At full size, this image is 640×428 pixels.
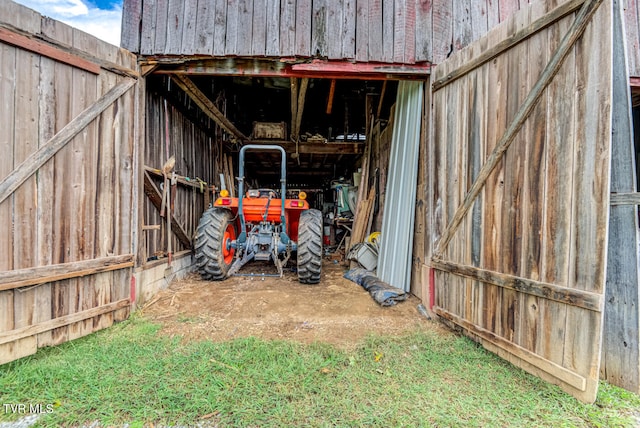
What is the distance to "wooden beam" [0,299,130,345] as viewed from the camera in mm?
1943

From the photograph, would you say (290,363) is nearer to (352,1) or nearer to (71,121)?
(71,121)

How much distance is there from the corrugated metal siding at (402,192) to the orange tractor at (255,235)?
952 mm

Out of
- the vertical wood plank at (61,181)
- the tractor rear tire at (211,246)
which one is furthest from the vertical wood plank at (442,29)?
the vertical wood plank at (61,181)

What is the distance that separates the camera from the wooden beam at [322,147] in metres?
6.31

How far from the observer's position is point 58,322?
2.21 metres

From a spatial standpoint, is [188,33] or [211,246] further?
[211,246]

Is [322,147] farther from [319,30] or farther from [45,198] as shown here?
[45,198]

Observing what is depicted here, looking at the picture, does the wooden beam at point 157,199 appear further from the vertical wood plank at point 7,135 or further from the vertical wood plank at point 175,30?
the vertical wood plank at point 175,30

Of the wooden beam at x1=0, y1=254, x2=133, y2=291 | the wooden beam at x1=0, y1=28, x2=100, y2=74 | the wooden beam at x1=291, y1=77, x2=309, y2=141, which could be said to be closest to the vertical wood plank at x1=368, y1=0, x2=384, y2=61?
the wooden beam at x1=291, y1=77, x2=309, y2=141

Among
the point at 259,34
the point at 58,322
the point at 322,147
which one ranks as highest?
the point at 259,34

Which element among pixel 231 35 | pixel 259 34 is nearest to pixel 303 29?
pixel 259 34

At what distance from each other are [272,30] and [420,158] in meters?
2.15

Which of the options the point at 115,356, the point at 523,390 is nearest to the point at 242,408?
the point at 115,356

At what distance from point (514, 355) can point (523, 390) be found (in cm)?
31
